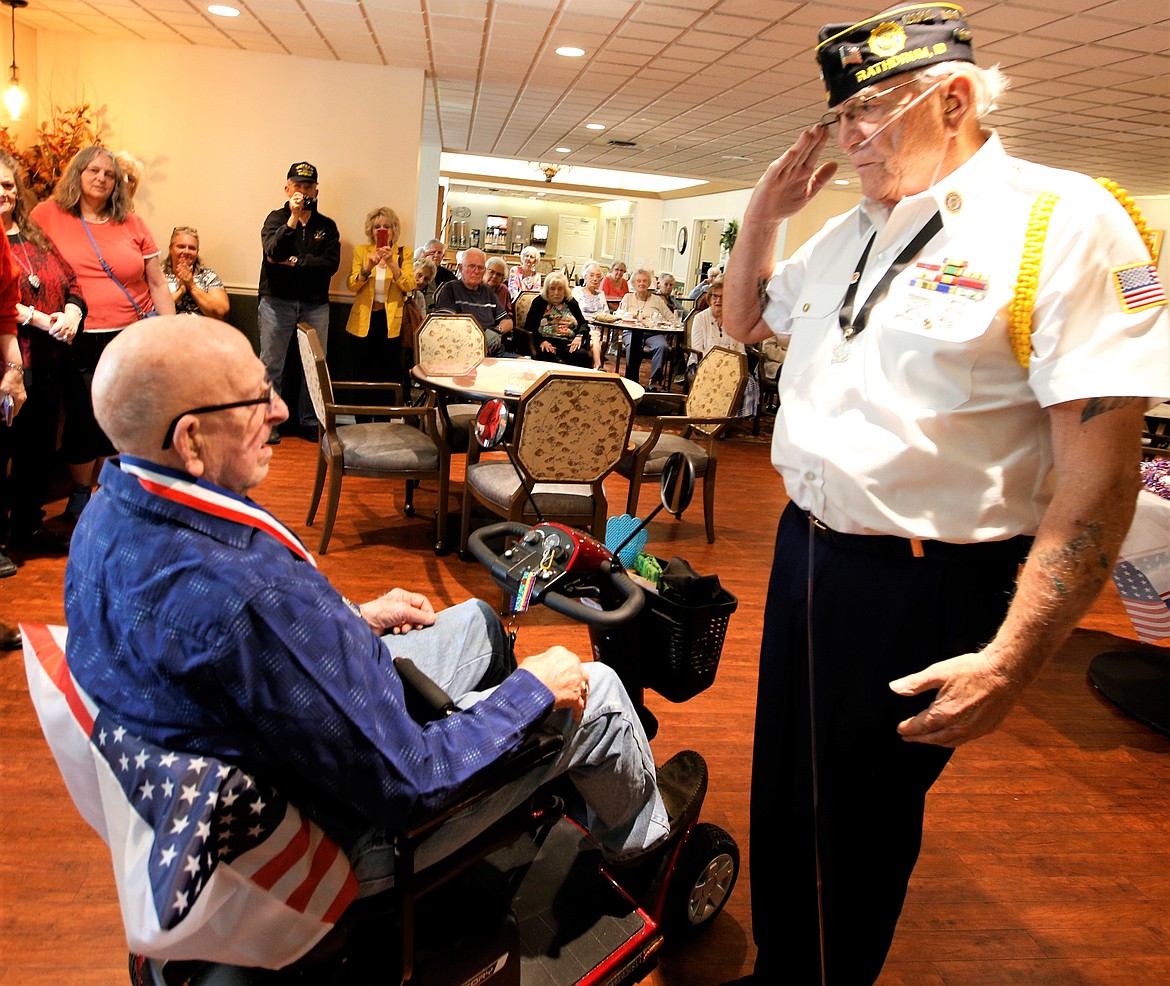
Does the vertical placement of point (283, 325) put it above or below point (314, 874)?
above

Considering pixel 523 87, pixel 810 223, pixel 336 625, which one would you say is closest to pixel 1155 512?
pixel 336 625

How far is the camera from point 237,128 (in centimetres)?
631

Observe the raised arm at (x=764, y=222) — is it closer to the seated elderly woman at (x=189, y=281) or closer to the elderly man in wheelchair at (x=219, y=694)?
the elderly man in wheelchair at (x=219, y=694)

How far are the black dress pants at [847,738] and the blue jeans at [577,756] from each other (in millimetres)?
238

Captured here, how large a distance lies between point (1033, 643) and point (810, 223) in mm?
13546

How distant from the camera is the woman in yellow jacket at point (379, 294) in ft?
19.9

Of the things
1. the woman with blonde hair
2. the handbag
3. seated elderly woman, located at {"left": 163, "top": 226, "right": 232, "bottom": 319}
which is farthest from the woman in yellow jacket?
the woman with blonde hair

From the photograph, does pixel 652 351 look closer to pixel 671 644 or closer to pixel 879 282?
pixel 671 644

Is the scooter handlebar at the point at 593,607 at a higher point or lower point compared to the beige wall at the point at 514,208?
lower

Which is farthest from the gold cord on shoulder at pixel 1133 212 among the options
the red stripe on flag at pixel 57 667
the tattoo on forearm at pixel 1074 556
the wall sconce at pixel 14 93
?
the wall sconce at pixel 14 93

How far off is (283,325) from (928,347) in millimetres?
5410

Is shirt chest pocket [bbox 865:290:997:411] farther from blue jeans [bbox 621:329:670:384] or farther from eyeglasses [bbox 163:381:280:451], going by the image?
blue jeans [bbox 621:329:670:384]

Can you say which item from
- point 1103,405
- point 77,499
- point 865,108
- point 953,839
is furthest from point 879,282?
point 77,499

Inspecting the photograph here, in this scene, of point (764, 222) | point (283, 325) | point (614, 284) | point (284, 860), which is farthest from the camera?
point (614, 284)
